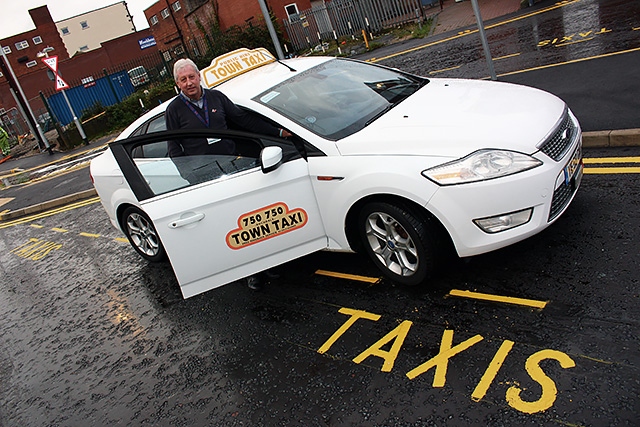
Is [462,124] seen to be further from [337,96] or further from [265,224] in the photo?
[265,224]

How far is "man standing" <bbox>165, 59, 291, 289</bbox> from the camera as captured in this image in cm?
425

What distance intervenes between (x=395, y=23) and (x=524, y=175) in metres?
19.7

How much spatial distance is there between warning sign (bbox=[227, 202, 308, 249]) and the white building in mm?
76955

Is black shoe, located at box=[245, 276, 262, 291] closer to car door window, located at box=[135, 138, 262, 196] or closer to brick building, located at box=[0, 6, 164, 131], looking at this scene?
car door window, located at box=[135, 138, 262, 196]

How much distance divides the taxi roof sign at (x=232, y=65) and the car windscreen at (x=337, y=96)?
2.47 ft

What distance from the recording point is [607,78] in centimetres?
720

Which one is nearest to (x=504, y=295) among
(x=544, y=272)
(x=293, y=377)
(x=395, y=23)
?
(x=544, y=272)

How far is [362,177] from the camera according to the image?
366 centimetres

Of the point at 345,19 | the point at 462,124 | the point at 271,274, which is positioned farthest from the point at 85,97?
the point at 462,124

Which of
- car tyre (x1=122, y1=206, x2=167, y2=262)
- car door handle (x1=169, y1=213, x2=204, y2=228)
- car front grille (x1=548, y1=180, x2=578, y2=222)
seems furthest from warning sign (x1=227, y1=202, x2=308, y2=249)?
car tyre (x1=122, y1=206, x2=167, y2=262)

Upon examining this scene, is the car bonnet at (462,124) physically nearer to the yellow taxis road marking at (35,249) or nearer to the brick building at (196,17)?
the yellow taxis road marking at (35,249)

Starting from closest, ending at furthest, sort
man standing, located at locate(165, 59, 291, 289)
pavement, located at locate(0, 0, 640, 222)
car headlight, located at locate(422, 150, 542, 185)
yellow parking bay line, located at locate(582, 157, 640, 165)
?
car headlight, located at locate(422, 150, 542, 185) < man standing, located at locate(165, 59, 291, 289) < yellow parking bay line, located at locate(582, 157, 640, 165) < pavement, located at locate(0, 0, 640, 222)

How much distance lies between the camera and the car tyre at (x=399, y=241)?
358 cm

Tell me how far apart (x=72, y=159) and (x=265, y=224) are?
52.9ft
